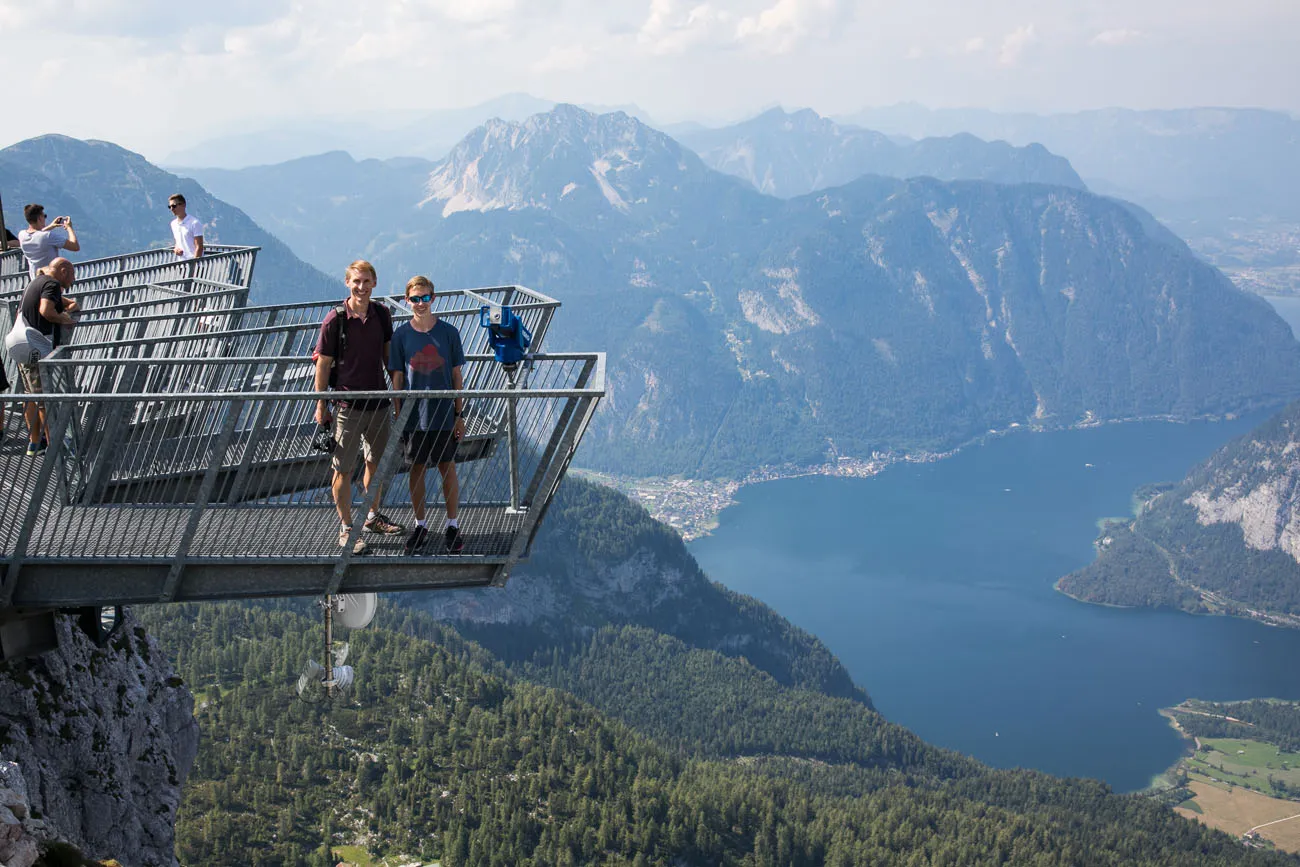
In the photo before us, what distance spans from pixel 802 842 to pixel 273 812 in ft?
187

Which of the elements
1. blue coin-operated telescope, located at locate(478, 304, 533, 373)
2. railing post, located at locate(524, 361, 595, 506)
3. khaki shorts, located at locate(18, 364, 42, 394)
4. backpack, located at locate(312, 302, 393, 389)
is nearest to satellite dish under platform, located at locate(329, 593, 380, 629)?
backpack, located at locate(312, 302, 393, 389)

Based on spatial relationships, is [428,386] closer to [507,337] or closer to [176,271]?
[507,337]

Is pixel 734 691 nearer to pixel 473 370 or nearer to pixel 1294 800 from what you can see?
pixel 1294 800

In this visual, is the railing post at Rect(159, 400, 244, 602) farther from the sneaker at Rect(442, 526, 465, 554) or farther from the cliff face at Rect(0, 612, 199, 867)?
the sneaker at Rect(442, 526, 465, 554)

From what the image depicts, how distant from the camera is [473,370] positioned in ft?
57.8

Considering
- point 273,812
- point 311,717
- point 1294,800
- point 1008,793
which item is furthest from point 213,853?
point 1294,800

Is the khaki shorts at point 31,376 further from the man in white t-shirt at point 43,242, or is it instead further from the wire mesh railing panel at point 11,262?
the wire mesh railing panel at point 11,262

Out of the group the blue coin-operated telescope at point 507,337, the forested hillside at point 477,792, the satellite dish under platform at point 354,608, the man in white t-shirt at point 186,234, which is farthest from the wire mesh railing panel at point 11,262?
the forested hillside at point 477,792

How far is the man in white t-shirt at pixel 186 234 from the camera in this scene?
73.4 ft

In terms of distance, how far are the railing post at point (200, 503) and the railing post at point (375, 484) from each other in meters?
1.34

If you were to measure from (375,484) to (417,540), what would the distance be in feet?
3.88

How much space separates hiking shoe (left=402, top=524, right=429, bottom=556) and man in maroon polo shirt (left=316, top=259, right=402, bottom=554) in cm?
27

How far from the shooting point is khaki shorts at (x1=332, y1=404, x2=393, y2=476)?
11.9 meters

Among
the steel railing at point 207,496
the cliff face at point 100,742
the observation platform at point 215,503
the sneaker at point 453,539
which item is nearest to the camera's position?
the steel railing at point 207,496
